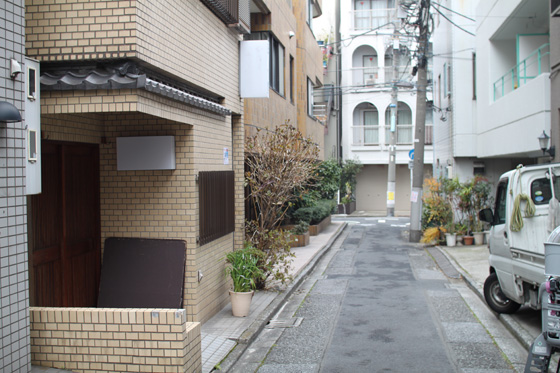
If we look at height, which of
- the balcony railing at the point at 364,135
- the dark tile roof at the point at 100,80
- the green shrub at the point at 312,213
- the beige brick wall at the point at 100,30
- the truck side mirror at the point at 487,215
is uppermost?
the balcony railing at the point at 364,135

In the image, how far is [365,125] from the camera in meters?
38.7

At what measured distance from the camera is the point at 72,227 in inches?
307

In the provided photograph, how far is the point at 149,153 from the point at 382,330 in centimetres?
448

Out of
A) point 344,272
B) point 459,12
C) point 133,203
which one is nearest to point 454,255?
point 344,272

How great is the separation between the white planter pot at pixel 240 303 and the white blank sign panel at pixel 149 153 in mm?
2448

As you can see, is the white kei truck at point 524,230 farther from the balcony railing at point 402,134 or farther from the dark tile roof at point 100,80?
the balcony railing at point 402,134

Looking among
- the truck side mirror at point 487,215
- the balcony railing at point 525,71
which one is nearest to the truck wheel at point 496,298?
the truck side mirror at point 487,215

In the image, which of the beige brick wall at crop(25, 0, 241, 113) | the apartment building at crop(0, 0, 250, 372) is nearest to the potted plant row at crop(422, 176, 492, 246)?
the apartment building at crop(0, 0, 250, 372)

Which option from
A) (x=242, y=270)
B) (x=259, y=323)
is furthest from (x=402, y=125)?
(x=259, y=323)

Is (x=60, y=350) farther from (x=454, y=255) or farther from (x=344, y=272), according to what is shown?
(x=454, y=255)

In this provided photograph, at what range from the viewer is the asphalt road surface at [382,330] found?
7.16m

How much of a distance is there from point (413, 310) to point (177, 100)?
5811mm

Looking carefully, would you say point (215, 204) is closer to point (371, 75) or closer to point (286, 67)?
point (286, 67)

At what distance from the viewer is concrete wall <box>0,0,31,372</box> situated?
485 cm
